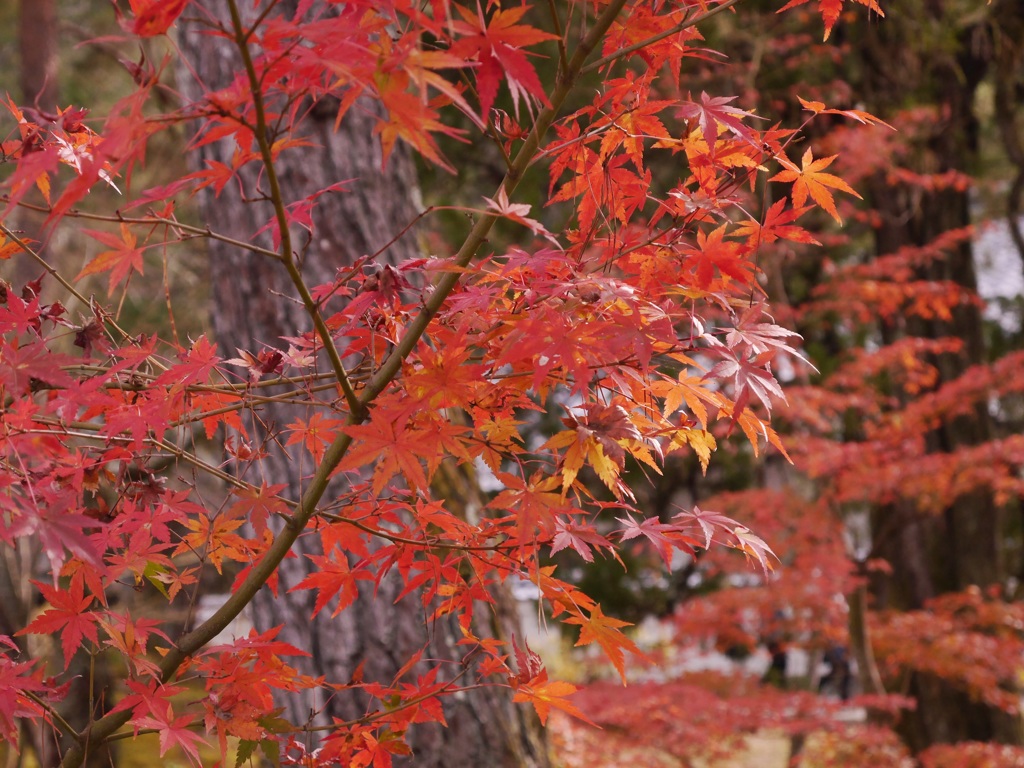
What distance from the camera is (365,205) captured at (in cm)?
252

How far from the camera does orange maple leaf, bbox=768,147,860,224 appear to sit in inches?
44.7

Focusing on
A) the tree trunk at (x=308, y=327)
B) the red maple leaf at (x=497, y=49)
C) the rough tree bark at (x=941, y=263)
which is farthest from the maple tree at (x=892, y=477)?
the red maple leaf at (x=497, y=49)

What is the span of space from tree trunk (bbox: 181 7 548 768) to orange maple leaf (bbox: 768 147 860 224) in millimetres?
1375

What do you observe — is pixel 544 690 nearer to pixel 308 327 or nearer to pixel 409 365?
pixel 409 365

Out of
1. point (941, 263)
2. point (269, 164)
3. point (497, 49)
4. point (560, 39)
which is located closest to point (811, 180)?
point (560, 39)

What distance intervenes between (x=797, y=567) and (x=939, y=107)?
424cm

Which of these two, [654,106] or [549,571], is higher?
[654,106]

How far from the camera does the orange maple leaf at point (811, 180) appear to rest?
1.13 metres

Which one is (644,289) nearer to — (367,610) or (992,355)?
(367,610)

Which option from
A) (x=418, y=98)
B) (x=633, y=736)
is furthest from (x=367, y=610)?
(x=633, y=736)

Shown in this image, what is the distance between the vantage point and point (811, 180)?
1186 millimetres

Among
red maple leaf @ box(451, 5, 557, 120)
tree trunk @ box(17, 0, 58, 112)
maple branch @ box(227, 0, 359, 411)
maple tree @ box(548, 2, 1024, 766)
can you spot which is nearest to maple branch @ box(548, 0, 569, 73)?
red maple leaf @ box(451, 5, 557, 120)

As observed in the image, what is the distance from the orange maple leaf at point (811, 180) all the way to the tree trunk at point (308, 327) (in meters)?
1.37

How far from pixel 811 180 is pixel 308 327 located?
1.53 meters
